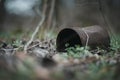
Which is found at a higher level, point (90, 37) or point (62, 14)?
point (90, 37)

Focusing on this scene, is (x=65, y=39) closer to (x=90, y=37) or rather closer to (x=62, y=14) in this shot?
(x=90, y=37)

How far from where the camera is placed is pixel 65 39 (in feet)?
15.9

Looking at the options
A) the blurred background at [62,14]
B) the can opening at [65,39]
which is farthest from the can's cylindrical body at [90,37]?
the blurred background at [62,14]

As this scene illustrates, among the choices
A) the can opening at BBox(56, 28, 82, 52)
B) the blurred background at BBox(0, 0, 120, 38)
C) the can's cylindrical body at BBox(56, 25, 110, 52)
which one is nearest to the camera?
the can's cylindrical body at BBox(56, 25, 110, 52)

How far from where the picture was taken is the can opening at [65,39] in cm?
469

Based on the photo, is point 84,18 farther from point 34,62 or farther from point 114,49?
point 34,62

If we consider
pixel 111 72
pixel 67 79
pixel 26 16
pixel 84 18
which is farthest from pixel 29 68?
pixel 26 16

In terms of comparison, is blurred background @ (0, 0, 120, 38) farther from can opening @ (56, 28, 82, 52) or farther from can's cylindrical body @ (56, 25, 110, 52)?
can's cylindrical body @ (56, 25, 110, 52)

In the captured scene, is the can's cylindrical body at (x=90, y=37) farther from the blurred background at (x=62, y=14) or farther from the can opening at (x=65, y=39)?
the blurred background at (x=62, y=14)

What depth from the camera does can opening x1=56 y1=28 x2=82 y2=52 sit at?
4689 millimetres

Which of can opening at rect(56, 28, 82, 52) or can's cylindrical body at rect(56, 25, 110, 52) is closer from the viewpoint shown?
can's cylindrical body at rect(56, 25, 110, 52)

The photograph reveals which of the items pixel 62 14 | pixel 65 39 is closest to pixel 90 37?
pixel 65 39

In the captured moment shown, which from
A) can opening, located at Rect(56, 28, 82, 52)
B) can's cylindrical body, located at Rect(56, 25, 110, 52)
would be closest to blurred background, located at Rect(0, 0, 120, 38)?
can opening, located at Rect(56, 28, 82, 52)

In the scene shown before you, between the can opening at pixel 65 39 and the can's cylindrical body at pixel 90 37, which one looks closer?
the can's cylindrical body at pixel 90 37
